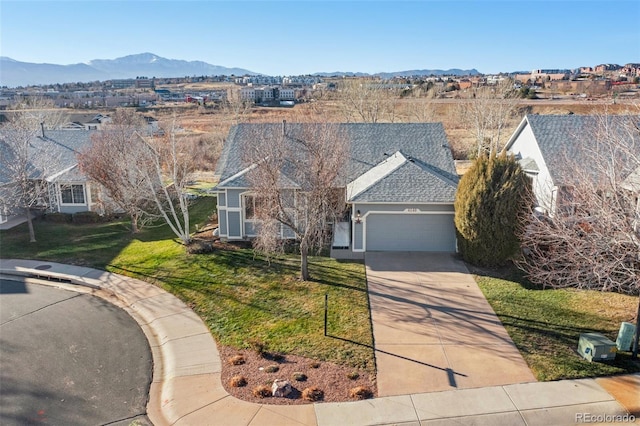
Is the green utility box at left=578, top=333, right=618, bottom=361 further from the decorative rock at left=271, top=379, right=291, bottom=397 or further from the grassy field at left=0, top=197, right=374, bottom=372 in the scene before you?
the decorative rock at left=271, top=379, right=291, bottom=397

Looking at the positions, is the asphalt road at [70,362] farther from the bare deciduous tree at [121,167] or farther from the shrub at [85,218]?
the shrub at [85,218]

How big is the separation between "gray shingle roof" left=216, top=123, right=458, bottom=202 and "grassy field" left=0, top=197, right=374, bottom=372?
3.37m

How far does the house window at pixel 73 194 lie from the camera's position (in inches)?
1063

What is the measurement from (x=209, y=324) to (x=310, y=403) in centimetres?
498

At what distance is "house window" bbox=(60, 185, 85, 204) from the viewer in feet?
88.6

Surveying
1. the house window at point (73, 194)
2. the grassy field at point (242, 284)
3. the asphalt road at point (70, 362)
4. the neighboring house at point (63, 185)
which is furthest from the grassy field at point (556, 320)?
the house window at point (73, 194)

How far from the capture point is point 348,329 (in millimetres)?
13508

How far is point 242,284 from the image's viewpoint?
16859 millimetres

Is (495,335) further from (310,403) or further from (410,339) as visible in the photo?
(310,403)

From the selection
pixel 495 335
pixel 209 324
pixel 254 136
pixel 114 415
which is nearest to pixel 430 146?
pixel 254 136

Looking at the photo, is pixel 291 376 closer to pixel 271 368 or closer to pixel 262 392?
pixel 271 368

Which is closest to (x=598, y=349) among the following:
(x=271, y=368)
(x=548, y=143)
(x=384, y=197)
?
(x=271, y=368)

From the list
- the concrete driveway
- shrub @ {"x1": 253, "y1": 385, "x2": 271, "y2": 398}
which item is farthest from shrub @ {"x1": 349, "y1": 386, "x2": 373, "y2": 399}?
shrub @ {"x1": 253, "y1": 385, "x2": 271, "y2": 398}

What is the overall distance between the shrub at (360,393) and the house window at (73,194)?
22.2 m
